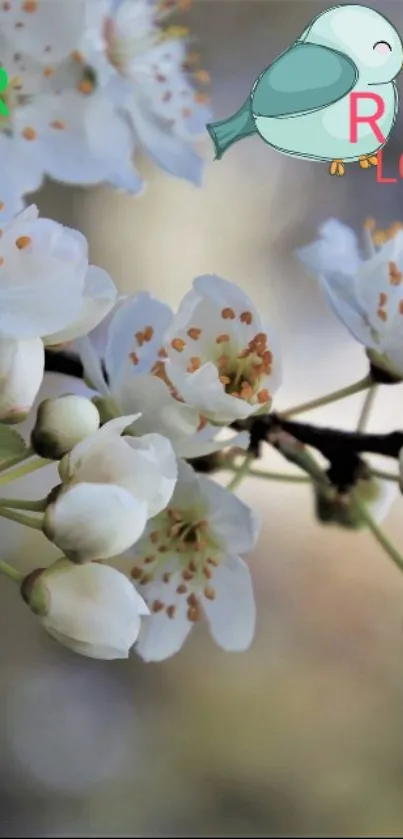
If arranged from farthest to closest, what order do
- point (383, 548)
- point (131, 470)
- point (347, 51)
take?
1. point (383, 548)
2. point (347, 51)
3. point (131, 470)

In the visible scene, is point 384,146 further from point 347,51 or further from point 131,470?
point 131,470

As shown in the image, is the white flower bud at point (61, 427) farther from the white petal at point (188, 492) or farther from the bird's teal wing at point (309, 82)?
the bird's teal wing at point (309, 82)

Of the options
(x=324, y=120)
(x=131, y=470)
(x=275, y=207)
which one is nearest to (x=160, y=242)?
(x=275, y=207)

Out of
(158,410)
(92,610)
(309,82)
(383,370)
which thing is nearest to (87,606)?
(92,610)

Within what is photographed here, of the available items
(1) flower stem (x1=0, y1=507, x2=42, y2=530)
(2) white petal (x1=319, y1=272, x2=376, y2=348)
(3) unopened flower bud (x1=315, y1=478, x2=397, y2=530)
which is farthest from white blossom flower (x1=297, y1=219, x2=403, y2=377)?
(1) flower stem (x1=0, y1=507, x2=42, y2=530)

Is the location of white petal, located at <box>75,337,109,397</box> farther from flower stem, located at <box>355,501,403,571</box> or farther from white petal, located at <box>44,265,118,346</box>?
flower stem, located at <box>355,501,403,571</box>

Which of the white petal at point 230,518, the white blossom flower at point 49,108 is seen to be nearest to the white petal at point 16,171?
the white blossom flower at point 49,108

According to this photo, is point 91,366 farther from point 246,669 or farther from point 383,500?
point 246,669
